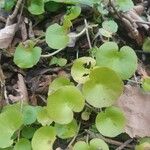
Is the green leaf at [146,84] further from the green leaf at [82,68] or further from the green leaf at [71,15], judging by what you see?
the green leaf at [71,15]

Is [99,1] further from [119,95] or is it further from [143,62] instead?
[119,95]

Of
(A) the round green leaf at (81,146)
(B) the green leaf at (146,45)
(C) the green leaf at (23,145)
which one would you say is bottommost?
(C) the green leaf at (23,145)

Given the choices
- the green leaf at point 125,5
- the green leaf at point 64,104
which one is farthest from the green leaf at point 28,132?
the green leaf at point 125,5

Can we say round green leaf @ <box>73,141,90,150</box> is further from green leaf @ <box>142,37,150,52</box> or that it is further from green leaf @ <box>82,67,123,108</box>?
green leaf @ <box>142,37,150,52</box>

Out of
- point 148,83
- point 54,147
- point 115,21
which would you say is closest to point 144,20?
point 115,21

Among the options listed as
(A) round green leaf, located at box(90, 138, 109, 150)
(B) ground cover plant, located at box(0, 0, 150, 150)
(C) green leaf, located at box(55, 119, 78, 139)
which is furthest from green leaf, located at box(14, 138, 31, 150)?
(A) round green leaf, located at box(90, 138, 109, 150)

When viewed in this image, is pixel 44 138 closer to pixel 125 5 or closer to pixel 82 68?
pixel 82 68
